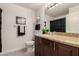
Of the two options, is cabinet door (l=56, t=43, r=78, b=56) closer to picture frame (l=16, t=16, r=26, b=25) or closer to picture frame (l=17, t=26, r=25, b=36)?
picture frame (l=17, t=26, r=25, b=36)

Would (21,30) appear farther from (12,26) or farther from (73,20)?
(73,20)

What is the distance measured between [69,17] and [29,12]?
59.8 inches

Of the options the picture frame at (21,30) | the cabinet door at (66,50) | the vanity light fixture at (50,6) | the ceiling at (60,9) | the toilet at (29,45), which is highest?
the vanity light fixture at (50,6)

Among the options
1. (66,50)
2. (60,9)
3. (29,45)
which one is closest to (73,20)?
(60,9)

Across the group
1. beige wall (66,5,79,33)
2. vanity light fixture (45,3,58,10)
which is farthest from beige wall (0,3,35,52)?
beige wall (66,5,79,33)

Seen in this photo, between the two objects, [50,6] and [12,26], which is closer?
[50,6]

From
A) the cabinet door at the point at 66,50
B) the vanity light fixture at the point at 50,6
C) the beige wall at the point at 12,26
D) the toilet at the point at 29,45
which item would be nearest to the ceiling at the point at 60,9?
the vanity light fixture at the point at 50,6

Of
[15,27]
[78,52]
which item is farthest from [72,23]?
[15,27]

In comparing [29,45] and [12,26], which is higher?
[12,26]

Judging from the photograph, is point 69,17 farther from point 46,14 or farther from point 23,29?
point 23,29

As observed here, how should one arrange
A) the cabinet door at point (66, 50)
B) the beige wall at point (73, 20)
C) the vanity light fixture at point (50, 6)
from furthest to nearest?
1. the vanity light fixture at point (50, 6)
2. the beige wall at point (73, 20)
3. the cabinet door at point (66, 50)

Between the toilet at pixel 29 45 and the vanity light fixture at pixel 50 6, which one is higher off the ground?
the vanity light fixture at pixel 50 6

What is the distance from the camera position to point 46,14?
8.41ft

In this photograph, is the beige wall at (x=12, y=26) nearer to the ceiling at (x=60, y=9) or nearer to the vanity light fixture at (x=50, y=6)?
the vanity light fixture at (x=50, y=6)
